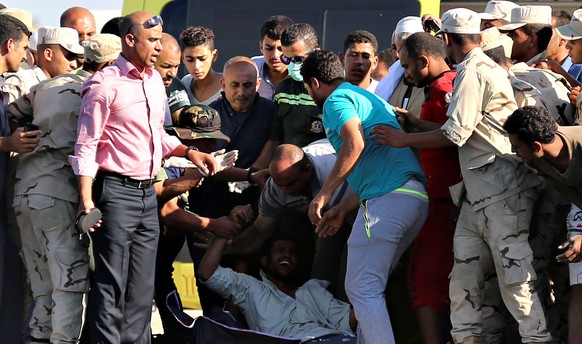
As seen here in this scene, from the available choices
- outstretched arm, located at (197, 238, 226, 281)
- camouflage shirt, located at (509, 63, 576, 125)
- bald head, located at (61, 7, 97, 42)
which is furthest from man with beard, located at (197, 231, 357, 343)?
bald head, located at (61, 7, 97, 42)

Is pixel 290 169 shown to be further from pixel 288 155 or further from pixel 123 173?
pixel 123 173

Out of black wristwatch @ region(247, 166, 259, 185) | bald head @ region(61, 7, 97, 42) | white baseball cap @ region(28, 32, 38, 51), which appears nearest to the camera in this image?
black wristwatch @ region(247, 166, 259, 185)

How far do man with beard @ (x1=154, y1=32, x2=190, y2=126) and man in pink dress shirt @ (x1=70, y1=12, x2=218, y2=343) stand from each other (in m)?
0.77

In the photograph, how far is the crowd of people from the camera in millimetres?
5949

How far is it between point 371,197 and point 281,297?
0.99 meters

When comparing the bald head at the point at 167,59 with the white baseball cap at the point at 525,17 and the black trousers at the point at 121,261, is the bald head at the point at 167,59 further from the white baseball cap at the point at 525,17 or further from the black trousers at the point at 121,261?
the white baseball cap at the point at 525,17

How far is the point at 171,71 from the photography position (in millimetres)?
7285

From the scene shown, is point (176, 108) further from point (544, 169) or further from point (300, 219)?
point (544, 169)

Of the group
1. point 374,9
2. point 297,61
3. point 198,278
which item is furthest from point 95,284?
point 374,9

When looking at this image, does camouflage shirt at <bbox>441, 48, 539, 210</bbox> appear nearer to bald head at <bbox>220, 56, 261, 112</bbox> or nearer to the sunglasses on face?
bald head at <bbox>220, 56, 261, 112</bbox>

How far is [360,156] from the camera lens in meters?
6.06

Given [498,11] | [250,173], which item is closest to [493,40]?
[498,11]

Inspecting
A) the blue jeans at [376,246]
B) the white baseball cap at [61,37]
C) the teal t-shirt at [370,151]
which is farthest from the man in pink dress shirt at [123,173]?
the blue jeans at [376,246]

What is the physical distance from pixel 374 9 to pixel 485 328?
3445 mm
